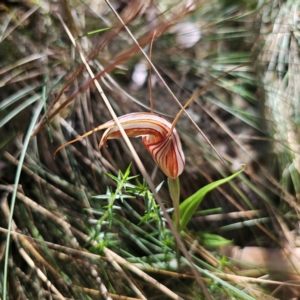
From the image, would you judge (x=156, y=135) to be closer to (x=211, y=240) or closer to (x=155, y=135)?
(x=155, y=135)

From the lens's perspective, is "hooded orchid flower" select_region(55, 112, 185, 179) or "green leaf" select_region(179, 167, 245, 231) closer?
"hooded orchid flower" select_region(55, 112, 185, 179)

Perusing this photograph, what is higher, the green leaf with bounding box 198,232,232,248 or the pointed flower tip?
the pointed flower tip

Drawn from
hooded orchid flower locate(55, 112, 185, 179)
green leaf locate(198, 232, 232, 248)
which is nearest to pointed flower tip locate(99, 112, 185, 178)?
hooded orchid flower locate(55, 112, 185, 179)

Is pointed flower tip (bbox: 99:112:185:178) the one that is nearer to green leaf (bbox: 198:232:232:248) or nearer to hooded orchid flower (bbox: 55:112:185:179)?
hooded orchid flower (bbox: 55:112:185:179)

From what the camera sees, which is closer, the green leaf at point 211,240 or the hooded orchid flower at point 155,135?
the hooded orchid flower at point 155,135

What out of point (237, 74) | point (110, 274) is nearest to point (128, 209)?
point (110, 274)

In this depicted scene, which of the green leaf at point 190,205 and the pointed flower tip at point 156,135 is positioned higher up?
the pointed flower tip at point 156,135

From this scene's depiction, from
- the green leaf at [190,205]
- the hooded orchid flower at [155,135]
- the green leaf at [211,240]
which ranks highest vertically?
the hooded orchid flower at [155,135]

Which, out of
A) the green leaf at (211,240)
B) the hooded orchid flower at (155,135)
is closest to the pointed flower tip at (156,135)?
the hooded orchid flower at (155,135)

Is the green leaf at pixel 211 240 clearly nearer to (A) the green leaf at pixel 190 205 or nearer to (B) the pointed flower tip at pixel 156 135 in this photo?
(A) the green leaf at pixel 190 205
